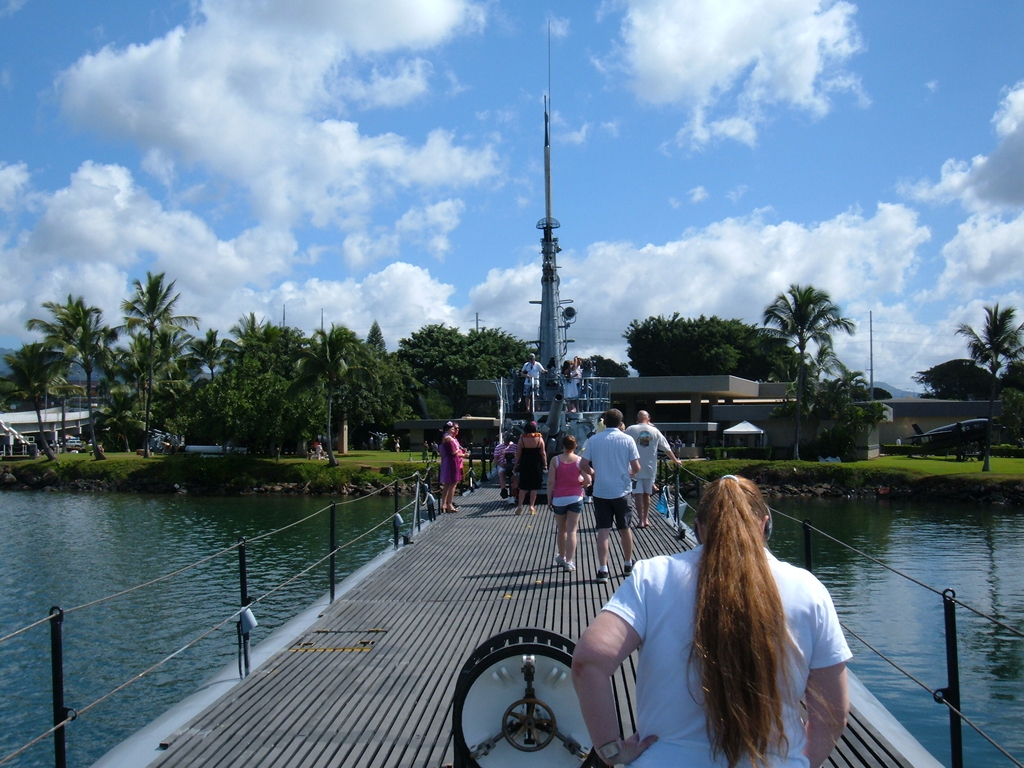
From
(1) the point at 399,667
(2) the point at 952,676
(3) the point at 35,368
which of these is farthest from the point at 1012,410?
(3) the point at 35,368

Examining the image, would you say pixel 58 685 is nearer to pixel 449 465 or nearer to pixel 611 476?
pixel 611 476

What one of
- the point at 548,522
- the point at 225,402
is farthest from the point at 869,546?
the point at 225,402

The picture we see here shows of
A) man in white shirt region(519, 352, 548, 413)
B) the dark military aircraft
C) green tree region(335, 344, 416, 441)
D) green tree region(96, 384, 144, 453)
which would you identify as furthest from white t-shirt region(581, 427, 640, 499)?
green tree region(96, 384, 144, 453)

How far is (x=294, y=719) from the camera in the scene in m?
5.42

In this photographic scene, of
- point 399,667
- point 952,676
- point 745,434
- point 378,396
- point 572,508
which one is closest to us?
point 952,676

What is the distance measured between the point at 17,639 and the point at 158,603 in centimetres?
279

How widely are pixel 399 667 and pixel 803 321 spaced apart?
40070mm

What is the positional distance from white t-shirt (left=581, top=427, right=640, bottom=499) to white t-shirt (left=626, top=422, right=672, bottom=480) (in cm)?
214

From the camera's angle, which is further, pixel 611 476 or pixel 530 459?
pixel 530 459

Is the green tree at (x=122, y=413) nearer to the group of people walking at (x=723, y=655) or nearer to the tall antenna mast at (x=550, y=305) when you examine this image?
the tall antenna mast at (x=550, y=305)

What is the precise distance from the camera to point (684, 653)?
2.27 meters

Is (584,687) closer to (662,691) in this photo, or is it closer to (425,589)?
(662,691)

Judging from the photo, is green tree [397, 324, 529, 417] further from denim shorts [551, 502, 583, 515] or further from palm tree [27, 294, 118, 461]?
denim shorts [551, 502, 583, 515]

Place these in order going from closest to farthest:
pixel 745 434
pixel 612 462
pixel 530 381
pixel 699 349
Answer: pixel 612 462 < pixel 530 381 < pixel 745 434 < pixel 699 349
